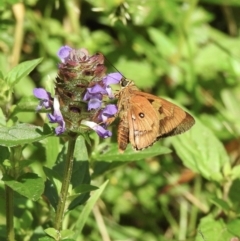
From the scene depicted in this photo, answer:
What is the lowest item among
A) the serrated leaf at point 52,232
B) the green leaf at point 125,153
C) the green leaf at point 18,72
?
the serrated leaf at point 52,232

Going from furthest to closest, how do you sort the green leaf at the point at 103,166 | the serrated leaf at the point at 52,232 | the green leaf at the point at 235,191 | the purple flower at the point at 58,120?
the green leaf at the point at 235,191 → the green leaf at the point at 103,166 → the serrated leaf at the point at 52,232 → the purple flower at the point at 58,120

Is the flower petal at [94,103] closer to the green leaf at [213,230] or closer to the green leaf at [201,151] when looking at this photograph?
the green leaf at [213,230]

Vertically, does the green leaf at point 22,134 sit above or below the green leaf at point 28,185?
above

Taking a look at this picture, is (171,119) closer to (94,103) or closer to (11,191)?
(94,103)

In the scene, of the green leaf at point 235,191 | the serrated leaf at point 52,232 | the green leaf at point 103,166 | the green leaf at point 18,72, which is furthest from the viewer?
the green leaf at point 235,191

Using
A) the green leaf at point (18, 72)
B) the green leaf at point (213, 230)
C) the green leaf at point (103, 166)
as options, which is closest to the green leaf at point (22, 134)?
the green leaf at point (18, 72)

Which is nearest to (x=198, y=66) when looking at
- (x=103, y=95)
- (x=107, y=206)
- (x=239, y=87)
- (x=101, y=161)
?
(x=239, y=87)
